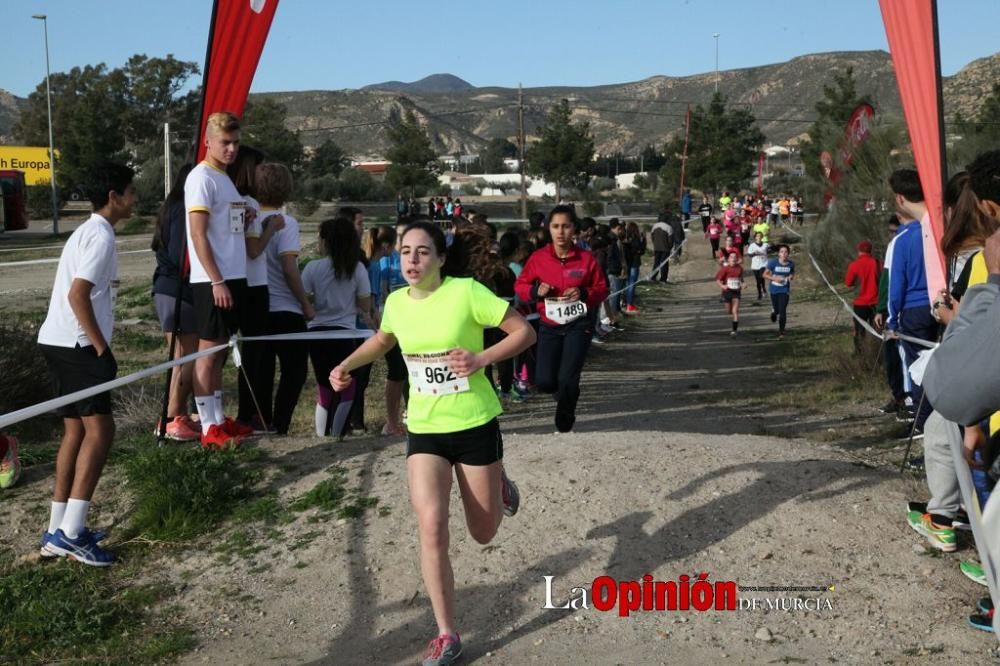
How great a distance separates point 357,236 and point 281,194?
2.92ft

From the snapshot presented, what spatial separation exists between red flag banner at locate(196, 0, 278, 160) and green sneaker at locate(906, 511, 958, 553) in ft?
17.2

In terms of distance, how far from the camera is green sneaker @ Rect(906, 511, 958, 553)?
5.74 m

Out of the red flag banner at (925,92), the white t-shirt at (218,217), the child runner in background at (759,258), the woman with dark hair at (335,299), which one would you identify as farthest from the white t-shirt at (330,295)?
the child runner in background at (759,258)

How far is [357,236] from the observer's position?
28.6 ft

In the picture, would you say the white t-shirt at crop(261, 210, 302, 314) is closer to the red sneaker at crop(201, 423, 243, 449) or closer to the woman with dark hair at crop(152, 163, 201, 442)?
the woman with dark hair at crop(152, 163, 201, 442)

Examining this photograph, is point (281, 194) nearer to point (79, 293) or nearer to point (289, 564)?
point (79, 293)

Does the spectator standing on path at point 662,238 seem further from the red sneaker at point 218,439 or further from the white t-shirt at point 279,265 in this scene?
the red sneaker at point 218,439

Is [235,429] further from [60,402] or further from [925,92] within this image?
[925,92]

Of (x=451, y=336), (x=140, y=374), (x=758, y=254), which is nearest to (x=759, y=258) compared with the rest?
(x=758, y=254)

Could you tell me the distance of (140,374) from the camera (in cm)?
621

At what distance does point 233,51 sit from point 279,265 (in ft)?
5.15

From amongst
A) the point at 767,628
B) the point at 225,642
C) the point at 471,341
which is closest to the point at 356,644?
the point at 225,642

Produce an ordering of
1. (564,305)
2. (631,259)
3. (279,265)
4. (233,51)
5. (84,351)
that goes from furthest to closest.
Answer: (631,259) → (564,305) → (279,265) → (233,51) → (84,351)

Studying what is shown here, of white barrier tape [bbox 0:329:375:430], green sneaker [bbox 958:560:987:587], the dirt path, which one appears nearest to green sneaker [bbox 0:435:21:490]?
white barrier tape [bbox 0:329:375:430]
